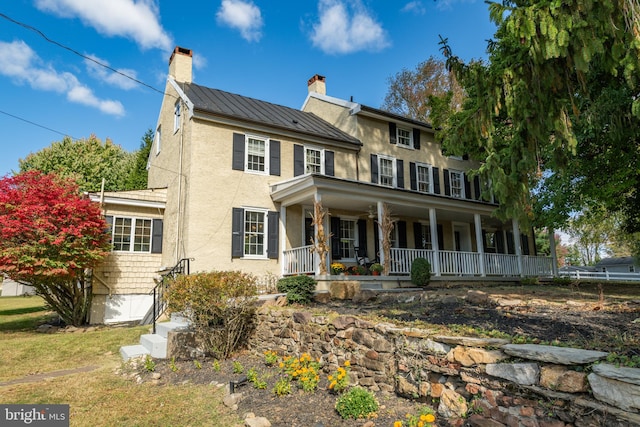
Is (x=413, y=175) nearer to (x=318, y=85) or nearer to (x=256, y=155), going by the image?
(x=318, y=85)

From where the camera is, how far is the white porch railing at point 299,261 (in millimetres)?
11086

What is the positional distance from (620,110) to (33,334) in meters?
14.5

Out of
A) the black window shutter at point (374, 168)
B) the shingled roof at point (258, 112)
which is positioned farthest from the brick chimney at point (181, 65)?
the black window shutter at point (374, 168)

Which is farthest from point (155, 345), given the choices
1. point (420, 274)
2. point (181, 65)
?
point (181, 65)

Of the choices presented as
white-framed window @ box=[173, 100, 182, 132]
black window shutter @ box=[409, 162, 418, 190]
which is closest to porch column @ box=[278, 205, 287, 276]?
white-framed window @ box=[173, 100, 182, 132]

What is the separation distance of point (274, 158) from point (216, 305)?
7.15 meters

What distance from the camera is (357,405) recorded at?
4.07m

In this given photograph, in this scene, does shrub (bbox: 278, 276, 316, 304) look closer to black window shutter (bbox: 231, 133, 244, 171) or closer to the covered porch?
the covered porch

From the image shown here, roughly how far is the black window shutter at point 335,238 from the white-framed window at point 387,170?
311 centimetres

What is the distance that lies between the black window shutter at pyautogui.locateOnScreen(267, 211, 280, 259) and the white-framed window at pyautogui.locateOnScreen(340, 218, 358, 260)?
2.56 m

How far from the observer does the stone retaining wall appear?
2.74 meters

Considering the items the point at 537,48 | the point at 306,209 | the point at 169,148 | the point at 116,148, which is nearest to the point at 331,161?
the point at 306,209

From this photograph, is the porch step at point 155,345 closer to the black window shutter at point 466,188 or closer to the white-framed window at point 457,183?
the white-framed window at point 457,183

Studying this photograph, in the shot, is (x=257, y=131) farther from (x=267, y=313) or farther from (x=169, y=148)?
(x=267, y=313)
